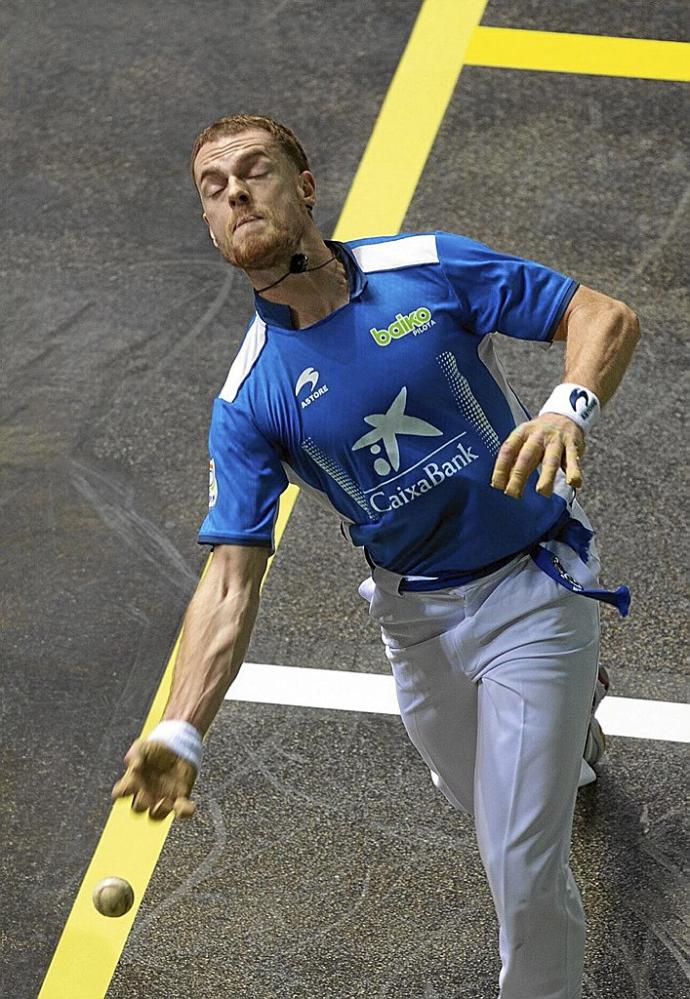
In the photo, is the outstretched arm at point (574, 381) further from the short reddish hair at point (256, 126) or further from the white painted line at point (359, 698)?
the white painted line at point (359, 698)

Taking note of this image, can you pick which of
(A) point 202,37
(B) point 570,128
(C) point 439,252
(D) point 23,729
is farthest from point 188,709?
(A) point 202,37

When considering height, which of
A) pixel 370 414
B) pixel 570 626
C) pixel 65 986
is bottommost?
pixel 65 986

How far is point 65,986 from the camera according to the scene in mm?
4660

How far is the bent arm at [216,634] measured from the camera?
143 inches

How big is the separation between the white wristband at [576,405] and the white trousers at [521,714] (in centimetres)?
55

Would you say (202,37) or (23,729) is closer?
(23,729)

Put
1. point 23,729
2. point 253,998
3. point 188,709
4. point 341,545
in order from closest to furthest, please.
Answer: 1. point 188,709
2. point 253,998
3. point 23,729
4. point 341,545

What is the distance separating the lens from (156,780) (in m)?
3.47

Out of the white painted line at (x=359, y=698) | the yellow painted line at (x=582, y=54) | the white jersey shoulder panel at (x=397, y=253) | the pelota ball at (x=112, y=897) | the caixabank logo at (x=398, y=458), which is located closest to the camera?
the caixabank logo at (x=398, y=458)

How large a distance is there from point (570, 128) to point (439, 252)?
3749 millimetres

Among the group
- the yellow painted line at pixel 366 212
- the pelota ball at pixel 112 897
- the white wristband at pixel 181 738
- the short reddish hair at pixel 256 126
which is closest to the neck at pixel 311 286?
the short reddish hair at pixel 256 126

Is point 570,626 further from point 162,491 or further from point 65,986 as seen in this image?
point 162,491

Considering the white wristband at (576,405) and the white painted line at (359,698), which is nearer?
the white wristband at (576,405)

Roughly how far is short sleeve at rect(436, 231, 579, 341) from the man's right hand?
1.32 metres
